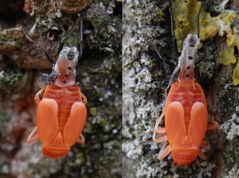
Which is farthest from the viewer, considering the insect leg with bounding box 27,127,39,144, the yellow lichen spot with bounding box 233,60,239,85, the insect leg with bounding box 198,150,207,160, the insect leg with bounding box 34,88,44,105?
the insect leg with bounding box 27,127,39,144

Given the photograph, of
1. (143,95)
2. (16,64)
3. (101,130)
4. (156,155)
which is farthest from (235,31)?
(16,64)

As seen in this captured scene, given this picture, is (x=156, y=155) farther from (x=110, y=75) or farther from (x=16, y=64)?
(x=16, y=64)

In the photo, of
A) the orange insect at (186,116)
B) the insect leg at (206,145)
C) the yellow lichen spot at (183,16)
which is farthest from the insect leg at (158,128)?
the yellow lichen spot at (183,16)

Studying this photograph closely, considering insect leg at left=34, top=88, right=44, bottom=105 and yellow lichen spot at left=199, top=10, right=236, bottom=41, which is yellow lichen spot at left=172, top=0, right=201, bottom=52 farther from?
insect leg at left=34, top=88, right=44, bottom=105

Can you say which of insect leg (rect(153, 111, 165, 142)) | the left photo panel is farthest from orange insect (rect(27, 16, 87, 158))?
insect leg (rect(153, 111, 165, 142))

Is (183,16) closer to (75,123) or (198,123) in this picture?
(198,123)

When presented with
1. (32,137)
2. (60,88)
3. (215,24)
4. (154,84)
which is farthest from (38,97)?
(215,24)

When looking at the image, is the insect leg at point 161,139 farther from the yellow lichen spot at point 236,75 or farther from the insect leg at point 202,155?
the yellow lichen spot at point 236,75
